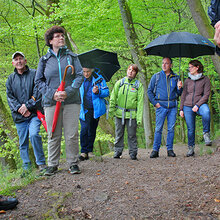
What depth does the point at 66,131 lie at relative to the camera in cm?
441

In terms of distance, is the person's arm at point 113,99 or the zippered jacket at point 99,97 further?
the person's arm at point 113,99

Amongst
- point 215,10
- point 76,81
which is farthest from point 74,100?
point 215,10

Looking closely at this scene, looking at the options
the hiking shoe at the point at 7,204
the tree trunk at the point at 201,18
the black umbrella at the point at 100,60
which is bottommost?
the hiking shoe at the point at 7,204

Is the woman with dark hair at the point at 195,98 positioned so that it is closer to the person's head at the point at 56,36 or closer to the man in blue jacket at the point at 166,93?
the man in blue jacket at the point at 166,93

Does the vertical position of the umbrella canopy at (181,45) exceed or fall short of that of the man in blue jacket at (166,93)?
it exceeds it

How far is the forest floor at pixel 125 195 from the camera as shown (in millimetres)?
2658

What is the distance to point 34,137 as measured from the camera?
15.0 ft

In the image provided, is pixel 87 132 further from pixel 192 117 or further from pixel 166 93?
pixel 192 117

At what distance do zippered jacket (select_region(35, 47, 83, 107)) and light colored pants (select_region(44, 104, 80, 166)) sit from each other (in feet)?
0.42

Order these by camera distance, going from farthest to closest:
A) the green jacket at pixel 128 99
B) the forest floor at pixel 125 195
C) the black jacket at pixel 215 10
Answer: the green jacket at pixel 128 99, the forest floor at pixel 125 195, the black jacket at pixel 215 10

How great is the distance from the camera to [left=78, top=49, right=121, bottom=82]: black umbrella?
19.7 feet

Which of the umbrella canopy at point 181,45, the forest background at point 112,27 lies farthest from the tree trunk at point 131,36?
the umbrella canopy at point 181,45

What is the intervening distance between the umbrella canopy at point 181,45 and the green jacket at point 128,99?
1090 millimetres

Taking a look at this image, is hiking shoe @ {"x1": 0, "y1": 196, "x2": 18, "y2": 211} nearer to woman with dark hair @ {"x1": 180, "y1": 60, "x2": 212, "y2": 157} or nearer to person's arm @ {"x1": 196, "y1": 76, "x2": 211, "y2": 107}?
woman with dark hair @ {"x1": 180, "y1": 60, "x2": 212, "y2": 157}
